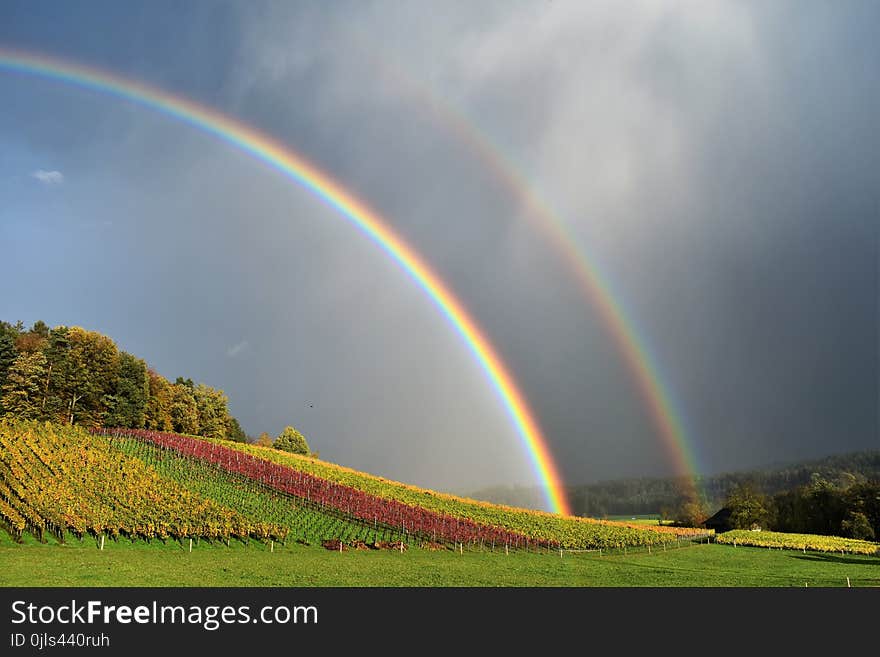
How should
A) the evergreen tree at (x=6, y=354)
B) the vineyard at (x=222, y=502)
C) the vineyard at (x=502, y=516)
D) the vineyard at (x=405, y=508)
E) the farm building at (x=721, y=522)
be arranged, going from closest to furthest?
the vineyard at (x=222, y=502) < the vineyard at (x=405, y=508) < the vineyard at (x=502, y=516) < the evergreen tree at (x=6, y=354) < the farm building at (x=721, y=522)

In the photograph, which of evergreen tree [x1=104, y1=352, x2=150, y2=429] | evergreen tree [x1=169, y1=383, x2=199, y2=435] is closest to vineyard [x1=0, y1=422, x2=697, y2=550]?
evergreen tree [x1=104, y1=352, x2=150, y2=429]

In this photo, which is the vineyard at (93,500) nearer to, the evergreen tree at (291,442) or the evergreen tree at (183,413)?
the evergreen tree at (183,413)

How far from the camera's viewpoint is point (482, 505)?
69.4m

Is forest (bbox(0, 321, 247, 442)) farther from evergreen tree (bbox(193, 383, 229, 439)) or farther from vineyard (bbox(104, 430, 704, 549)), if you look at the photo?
evergreen tree (bbox(193, 383, 229, 439))

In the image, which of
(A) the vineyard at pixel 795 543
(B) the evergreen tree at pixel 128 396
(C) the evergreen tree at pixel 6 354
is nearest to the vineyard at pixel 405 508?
(A) the vineyard at pixel 795 543

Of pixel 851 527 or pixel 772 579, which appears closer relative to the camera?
pixel 772 579

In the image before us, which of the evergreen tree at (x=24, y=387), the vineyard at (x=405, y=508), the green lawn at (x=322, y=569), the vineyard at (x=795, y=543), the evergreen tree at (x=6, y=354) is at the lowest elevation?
the vineyard at (x=795, y=543)

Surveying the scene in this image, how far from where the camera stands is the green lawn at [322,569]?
992 inches

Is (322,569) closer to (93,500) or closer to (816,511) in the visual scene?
(93,500)

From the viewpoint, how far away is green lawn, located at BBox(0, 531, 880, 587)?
82.6 ft

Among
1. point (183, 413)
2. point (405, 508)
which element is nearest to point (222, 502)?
point (405, 508)

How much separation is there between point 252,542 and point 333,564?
8525mm
